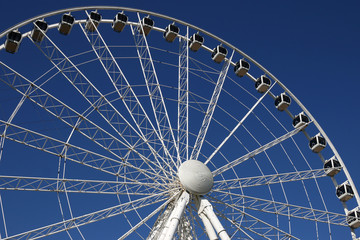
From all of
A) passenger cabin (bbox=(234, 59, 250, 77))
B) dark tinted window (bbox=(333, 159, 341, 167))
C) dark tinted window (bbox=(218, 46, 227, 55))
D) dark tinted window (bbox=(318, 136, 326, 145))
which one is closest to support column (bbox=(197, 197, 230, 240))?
passenger cabin (bbox=(234, 59, 250, 77))

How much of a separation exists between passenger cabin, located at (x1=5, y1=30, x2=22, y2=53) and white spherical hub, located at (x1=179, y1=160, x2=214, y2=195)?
9.71m

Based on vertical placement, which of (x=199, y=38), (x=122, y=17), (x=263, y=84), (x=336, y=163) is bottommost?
(x=336, y=163)

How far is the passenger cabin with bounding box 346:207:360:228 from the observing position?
31392 millimetres

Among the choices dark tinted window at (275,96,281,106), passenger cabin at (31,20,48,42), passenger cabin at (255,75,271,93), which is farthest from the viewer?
dark tinted window at (275,96,281,106)

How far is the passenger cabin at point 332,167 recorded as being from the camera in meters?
32.7

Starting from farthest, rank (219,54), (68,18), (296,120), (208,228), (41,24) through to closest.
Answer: (296,120)
(219,54)
(68,18)
(41,24)
(208,228)

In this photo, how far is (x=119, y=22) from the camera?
1211 inches

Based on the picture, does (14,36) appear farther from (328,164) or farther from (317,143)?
(328,164)

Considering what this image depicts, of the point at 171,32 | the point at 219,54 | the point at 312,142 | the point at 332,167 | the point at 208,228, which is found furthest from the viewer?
the point at 312,142

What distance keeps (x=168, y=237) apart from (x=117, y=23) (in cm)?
1299

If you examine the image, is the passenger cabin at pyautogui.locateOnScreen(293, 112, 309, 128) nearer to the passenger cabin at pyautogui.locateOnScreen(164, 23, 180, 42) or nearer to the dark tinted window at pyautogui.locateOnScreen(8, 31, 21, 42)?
the passenger cabin at pyautogui.locateOnScreen(164, 23, 180, 42)

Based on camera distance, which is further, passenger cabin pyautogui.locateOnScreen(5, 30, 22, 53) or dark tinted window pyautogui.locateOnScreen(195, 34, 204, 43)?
dark tinted window pyautogui.locateOnScreen(195, 34, 204, 43)

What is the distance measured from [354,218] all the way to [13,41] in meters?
20.7

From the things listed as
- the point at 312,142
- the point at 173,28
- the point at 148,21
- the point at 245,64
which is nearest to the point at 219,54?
the point at 245,64
